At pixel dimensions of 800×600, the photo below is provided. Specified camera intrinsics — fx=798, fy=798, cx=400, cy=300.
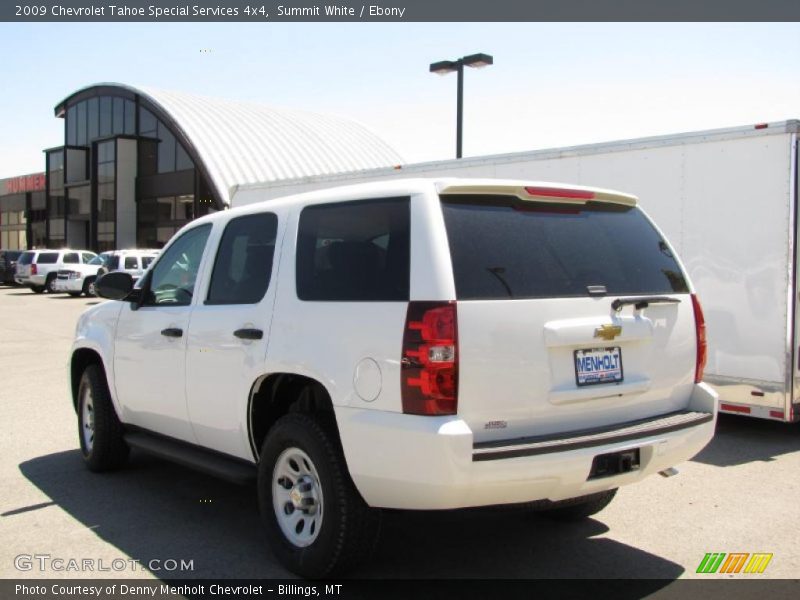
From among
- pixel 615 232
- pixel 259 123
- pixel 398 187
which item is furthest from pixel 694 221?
pixel 259 123

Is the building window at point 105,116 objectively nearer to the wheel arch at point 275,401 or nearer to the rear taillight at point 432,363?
the wheel arch at point 275,401

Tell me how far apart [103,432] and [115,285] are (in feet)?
3.86

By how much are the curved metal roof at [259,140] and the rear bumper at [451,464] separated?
32882mm

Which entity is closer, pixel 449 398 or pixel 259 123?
pixel 449 398

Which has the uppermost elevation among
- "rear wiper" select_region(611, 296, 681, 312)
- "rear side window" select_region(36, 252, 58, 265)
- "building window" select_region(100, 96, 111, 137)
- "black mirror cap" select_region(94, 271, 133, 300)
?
"building window" select_region(100, 96, 111, 137)

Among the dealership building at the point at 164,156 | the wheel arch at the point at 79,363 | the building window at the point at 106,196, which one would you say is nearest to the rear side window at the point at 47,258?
Result: the dealership building at the point at 164,156

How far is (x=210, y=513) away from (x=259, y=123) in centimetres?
3952

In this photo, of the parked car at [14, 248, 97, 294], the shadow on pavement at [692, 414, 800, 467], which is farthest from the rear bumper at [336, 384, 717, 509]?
the parked car at [14, 248, 97, 294]

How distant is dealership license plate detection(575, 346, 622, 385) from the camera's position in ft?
12.4

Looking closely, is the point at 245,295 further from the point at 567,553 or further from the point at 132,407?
the point at 567,553

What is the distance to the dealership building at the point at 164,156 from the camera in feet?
128

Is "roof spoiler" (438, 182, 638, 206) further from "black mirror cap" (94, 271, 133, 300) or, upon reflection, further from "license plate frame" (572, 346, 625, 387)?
"black mirror cap" (94, 271, 133, 300)

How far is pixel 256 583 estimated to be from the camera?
3.96 metres

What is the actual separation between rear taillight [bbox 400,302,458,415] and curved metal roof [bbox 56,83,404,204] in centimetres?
3296
